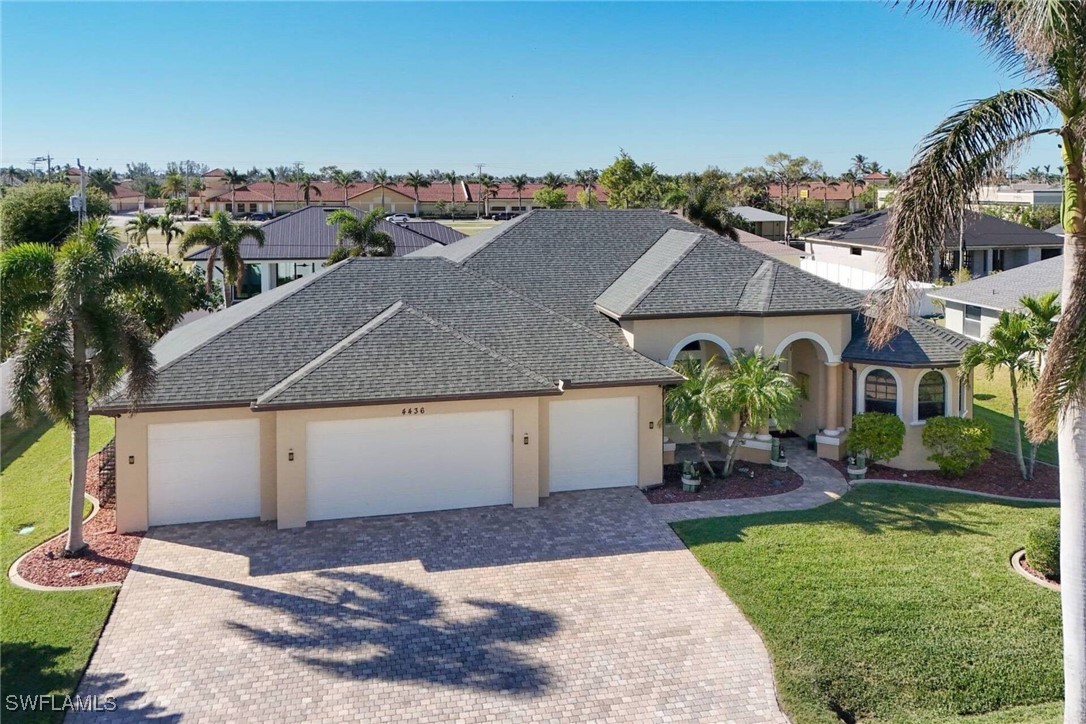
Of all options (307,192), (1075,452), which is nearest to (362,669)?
(1075,452)

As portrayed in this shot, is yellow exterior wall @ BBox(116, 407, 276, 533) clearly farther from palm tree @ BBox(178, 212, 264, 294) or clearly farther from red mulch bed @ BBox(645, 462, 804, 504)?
palm tree @ BBox(178, 212, 264, 294)

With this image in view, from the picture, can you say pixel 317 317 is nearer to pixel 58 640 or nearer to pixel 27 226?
pixel 58 640

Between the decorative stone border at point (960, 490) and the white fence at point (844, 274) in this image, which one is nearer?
the decorative stone border at point (960, 490)

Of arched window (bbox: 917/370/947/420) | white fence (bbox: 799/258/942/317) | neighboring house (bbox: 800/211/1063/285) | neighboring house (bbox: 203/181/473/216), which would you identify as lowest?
arched window (bbox: 917/370/947/420)

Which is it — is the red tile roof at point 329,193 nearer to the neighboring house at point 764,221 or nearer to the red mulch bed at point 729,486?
the neighboring house at point 764,221

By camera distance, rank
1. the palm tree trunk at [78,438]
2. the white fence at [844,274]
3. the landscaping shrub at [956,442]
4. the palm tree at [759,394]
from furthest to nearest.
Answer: the white fence at [844,274], the landscaping shrub at [956,442], the palm tree at [759,394], the palm tree trunk at [78,438]

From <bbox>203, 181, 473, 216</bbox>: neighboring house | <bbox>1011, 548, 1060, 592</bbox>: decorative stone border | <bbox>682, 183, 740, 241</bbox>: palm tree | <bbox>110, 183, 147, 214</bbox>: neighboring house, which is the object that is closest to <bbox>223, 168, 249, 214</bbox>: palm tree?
<bbox>203, 181, 473, 216</bbox>: neighboring house

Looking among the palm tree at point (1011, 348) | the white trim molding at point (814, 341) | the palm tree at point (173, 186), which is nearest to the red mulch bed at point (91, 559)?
the white trim molding at point (814, 341)
